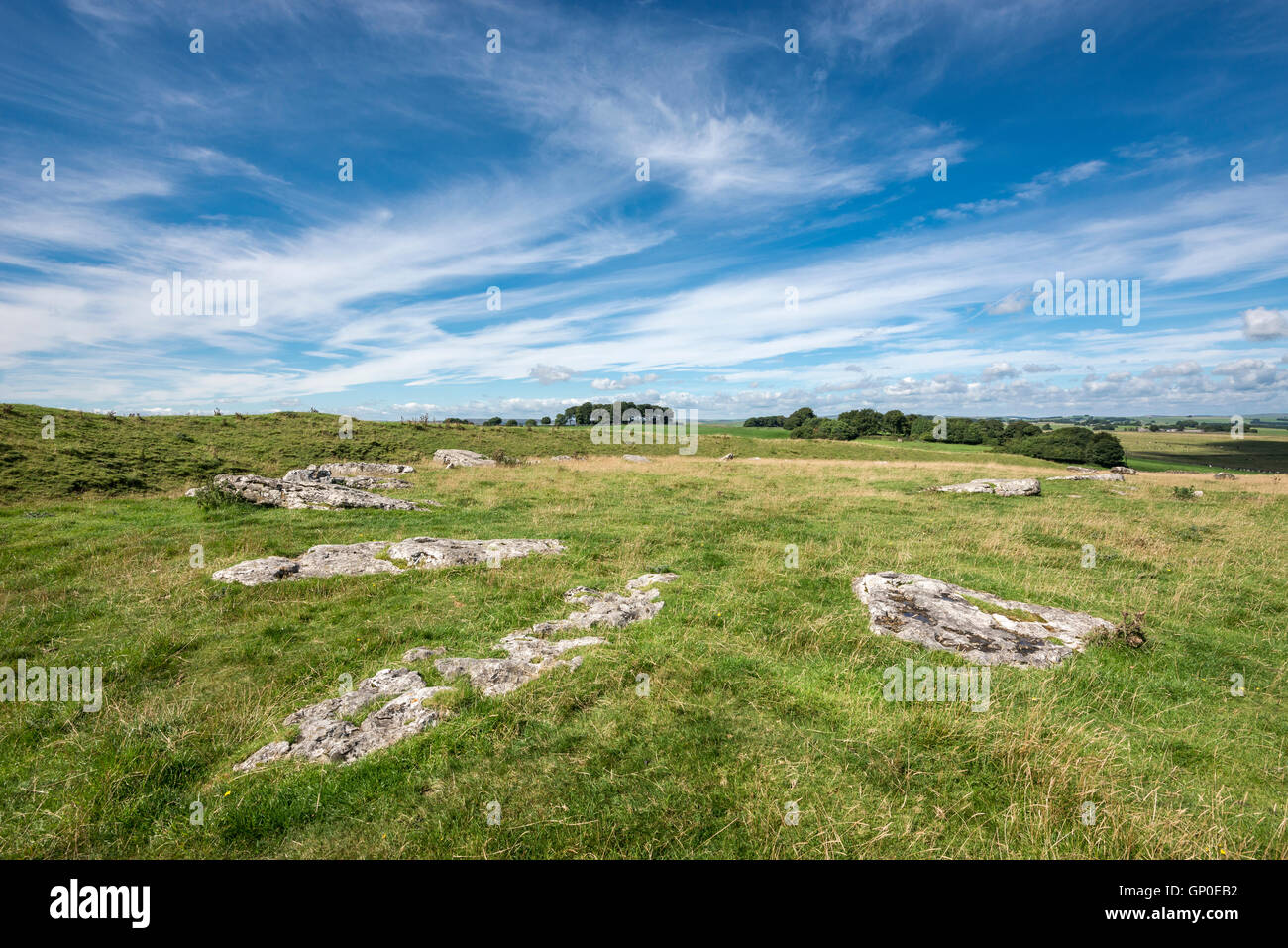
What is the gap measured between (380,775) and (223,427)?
54962 mm

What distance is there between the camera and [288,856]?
475 cm

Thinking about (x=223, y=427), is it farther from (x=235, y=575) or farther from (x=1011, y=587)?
(x=1011, y=587)

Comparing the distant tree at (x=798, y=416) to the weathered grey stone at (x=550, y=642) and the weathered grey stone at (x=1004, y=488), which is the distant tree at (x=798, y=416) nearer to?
the weathered grey stone at (x=1004, y=488)

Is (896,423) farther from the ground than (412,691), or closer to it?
farther from the ground

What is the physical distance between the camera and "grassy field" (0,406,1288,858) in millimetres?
4820

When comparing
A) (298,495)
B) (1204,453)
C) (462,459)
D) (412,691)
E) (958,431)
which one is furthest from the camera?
(958,431)

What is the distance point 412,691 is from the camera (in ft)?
23.8

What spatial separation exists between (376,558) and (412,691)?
728 cm

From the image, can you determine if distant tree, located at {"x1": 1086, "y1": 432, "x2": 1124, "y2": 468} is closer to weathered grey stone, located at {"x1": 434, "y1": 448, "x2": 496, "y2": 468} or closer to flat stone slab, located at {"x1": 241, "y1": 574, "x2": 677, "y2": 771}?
weathered grey stone, located at {"x1": 434, "y1": 448, "x2": 496, "y2": 468}

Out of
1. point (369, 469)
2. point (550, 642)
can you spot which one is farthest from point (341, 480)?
point (550, 642)

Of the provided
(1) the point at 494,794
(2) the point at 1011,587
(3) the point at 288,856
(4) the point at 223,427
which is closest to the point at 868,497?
(2) the point at 1011,587

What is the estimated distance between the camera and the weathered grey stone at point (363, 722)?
610 cm

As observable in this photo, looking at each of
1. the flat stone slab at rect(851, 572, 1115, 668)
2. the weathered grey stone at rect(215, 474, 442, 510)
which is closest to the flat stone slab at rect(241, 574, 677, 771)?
the flat stone slab at rect(851, 572, 1115, 668)

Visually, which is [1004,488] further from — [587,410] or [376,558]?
[587,410]
